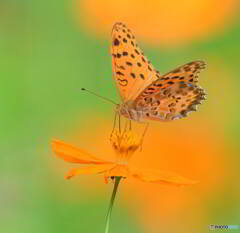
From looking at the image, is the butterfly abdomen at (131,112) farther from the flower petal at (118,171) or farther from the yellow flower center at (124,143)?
the flower petal at (118,171)

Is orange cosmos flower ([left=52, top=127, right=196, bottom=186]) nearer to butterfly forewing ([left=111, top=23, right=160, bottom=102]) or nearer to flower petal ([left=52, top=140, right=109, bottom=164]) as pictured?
flower petal ([left=52, top=140, right=109, bottom=164])

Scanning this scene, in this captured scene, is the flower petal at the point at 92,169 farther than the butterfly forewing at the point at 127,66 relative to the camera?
No

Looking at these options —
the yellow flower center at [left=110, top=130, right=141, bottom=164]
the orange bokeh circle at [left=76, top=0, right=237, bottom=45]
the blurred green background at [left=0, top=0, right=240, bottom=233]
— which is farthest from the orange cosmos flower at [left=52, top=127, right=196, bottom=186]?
the orange bokeh circle at [left=76, top=0, right=237, bottom=45]

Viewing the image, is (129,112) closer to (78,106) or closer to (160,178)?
(160,178)

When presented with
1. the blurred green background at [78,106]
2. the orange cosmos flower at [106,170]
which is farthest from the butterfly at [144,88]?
the blurred green background at [78,106]

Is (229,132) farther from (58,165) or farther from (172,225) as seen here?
(58,165)

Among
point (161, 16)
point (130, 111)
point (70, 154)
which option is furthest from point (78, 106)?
point (70, 154)

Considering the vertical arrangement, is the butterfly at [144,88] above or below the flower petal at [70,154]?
above
